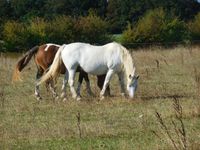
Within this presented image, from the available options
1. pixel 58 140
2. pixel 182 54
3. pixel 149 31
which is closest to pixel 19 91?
pixel 58 140

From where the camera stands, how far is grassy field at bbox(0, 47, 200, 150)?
8281 mm

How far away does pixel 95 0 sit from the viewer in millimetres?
80812

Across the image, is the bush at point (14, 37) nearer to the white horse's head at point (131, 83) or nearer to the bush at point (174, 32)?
the bush at point (174, 32)

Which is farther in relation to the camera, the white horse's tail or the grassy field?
the white horse's tail

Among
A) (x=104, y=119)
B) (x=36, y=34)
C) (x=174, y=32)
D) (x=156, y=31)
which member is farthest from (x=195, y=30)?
(x=104, y=119)

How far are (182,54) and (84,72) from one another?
13296 millimetres

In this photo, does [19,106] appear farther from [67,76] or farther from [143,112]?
[143,112]

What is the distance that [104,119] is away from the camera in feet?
35.2

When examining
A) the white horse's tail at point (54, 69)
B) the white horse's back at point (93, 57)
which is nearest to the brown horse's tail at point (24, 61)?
the white horse's tail at point (54, 69)

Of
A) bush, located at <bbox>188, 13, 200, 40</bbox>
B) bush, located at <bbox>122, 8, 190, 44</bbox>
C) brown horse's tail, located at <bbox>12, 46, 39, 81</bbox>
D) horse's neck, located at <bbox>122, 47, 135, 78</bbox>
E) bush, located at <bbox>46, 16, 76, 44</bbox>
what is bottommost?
bush, located at <bbox>188, 13, 200, 40</bbox>

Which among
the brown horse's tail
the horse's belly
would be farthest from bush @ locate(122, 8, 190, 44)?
the horse's belly

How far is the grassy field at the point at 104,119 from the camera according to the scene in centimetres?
828

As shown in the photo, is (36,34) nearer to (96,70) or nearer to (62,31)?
(62,31)

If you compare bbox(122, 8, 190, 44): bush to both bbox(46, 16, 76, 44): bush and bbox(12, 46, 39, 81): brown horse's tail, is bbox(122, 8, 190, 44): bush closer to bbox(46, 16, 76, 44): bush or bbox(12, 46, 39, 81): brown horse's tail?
bbox(46, 16, 76, 44): bush
